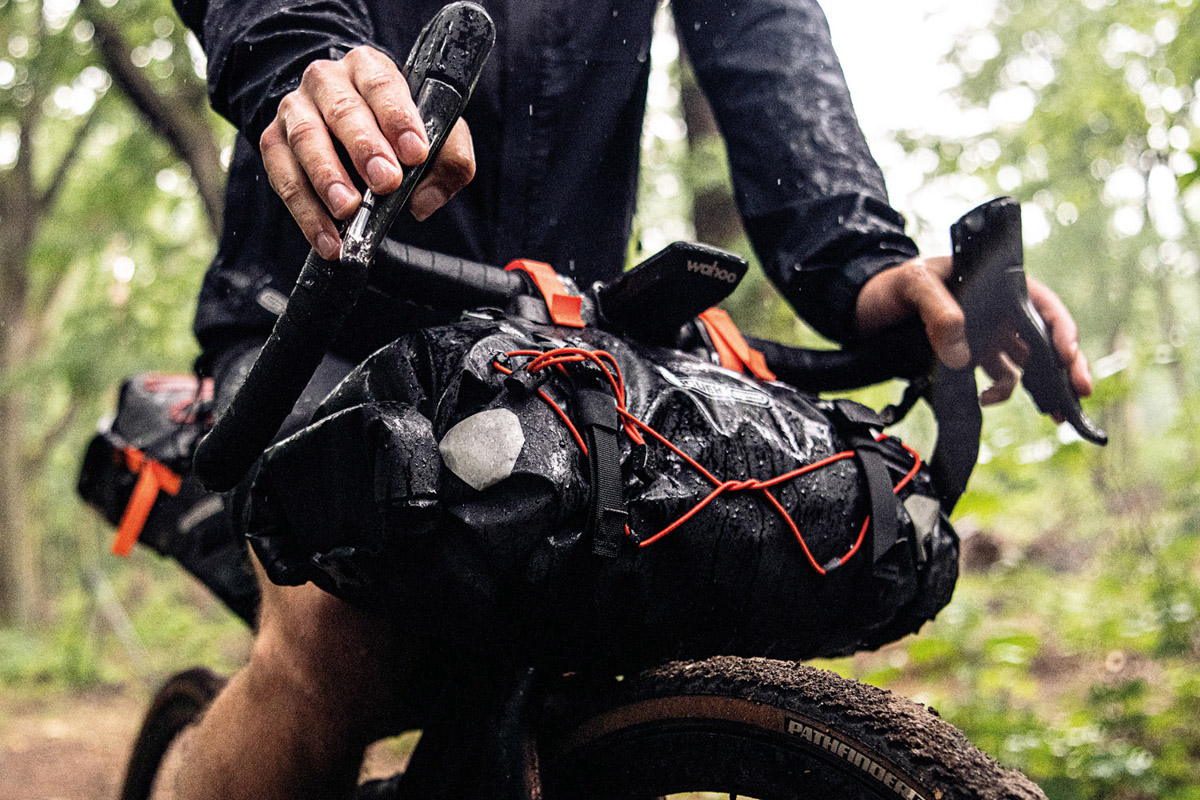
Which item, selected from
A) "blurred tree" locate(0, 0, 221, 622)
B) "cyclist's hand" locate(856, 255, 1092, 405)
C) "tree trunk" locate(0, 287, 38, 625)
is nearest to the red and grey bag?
"cyclist's hand" locate(856, 255, 1092, 405)

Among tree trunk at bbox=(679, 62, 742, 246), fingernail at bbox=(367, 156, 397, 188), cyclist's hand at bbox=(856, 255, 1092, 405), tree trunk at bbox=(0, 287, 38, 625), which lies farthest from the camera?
tree trunk at bbox=(0, 287, 38, 625)

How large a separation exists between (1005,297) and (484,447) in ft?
2.44

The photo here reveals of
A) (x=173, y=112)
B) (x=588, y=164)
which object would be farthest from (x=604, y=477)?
(x=173, y=112)

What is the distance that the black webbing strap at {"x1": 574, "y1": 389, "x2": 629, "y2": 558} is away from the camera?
35.1 inches

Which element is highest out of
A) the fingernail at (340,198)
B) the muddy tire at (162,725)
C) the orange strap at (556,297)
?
the fingernail at (340,198)

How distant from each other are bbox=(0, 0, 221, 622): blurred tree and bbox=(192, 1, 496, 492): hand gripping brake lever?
14.3ft

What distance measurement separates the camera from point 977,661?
4.03 m

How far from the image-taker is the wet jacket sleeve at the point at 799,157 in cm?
141

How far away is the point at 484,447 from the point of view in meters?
0.87

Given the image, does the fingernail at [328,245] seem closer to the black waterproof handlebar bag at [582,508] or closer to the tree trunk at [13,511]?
the black waterproof handlebar bag at [582,508]

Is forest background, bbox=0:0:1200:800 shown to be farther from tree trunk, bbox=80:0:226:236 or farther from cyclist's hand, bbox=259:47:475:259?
cyclist's hand, bbox=259:47:475:259

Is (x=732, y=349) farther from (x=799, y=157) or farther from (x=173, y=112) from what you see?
(x=173, y=112)

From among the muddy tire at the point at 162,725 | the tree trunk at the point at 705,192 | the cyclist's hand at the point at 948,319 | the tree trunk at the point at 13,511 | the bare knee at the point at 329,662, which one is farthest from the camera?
the tree trunk at the point at 13,511

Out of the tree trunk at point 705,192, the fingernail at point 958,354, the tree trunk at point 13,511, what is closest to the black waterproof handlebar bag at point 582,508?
the fingernail at point 958,354
